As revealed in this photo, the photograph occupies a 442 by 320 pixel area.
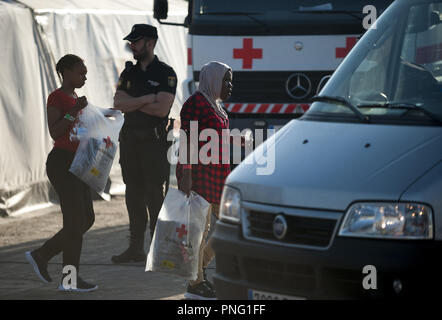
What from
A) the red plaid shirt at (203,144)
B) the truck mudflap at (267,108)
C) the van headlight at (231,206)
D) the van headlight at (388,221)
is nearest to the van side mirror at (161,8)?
the truck mudflap at (267,108)

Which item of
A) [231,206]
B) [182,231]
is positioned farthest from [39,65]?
[231,206]

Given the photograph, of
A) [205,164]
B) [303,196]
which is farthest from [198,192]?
[303,196]

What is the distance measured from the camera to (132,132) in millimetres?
8727

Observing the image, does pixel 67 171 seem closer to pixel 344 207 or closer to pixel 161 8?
pixel 344 207

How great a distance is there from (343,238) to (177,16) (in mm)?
12168

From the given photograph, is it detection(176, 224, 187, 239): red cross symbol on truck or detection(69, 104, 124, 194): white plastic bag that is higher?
detection(69, 104, 124, 194): white plastic bag

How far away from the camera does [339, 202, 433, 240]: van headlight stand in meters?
4.58

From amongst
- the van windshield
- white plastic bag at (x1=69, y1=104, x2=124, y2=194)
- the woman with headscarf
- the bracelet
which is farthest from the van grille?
the bracelet

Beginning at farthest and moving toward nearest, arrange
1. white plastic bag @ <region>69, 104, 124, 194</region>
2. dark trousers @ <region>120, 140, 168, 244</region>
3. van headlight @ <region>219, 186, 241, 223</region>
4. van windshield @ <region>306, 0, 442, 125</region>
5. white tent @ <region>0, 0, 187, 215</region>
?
white tent @ <region>0, 0, 187, 215</region> → dark trousers @ <region>120, 140, 168, 244</region> → white plastic bag @ <region>69, 104, 124, 194</region> → van windshield @ <region>306, 0, 442, 125</region> → van headlight @ <region>219, 186, 241, 223</region>

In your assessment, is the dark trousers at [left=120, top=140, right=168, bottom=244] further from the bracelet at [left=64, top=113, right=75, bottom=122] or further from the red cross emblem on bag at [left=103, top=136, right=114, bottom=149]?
the bracelet at [left=64, top=113, right=75, bottom=122]

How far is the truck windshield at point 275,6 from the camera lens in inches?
414

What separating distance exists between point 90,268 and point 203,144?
7.23 ft

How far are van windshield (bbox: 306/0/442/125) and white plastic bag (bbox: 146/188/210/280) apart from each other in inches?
54.4
